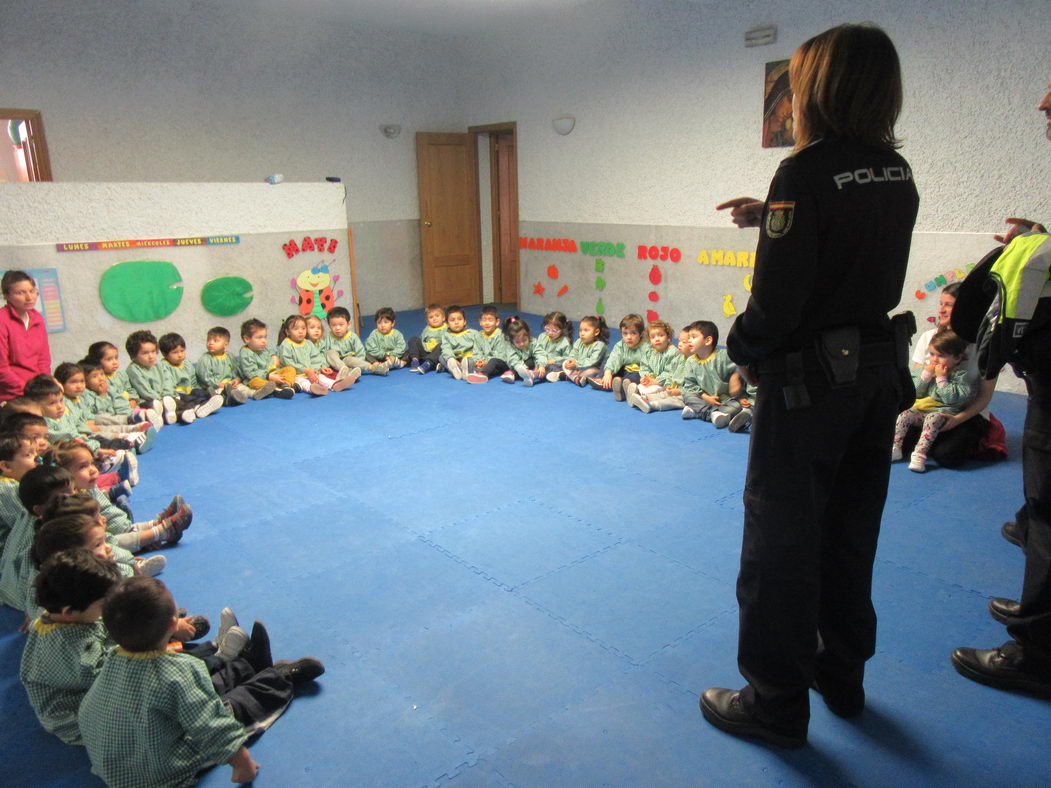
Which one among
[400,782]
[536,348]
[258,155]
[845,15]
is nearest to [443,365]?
[536,348]

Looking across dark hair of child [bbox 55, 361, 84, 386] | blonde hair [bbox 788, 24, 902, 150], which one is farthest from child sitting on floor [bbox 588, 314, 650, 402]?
blonde hair [bbox 788, 24, 902, 150]

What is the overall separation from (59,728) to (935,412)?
4501 mm

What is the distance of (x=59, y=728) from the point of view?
2.33 m

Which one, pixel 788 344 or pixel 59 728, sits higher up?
pixel 788 344

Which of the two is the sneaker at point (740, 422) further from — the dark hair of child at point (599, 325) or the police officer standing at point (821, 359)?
the police officer standing at point (821, 359)

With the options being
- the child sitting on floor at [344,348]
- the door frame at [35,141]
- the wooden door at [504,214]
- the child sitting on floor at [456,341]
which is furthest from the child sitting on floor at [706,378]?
the door frame at [35,141]

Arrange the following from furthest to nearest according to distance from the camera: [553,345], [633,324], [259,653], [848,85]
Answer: [553,345] < [633,324] < [259,653] < [848,85]

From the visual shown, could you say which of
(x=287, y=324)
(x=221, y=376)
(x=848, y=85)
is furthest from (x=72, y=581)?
(x=287, y=324)

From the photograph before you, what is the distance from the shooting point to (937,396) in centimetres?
454

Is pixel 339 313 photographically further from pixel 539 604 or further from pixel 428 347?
pixel 539 604

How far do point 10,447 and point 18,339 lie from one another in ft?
6.61

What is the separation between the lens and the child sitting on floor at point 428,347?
713 cm

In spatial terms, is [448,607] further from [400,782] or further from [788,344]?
[788,344]

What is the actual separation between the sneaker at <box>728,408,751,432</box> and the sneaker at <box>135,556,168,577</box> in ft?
11.6
